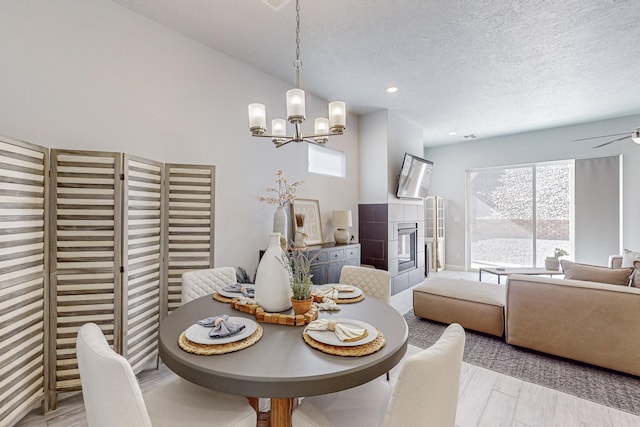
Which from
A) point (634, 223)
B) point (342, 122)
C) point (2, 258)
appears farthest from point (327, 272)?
point (634, 223)

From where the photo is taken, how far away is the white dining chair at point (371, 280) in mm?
2271

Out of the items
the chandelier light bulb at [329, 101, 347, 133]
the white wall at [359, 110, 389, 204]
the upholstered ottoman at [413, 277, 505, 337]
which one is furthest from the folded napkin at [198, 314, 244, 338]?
the white wall at [359, 110, 389, 204]

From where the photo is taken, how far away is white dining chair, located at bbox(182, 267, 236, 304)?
2.08m

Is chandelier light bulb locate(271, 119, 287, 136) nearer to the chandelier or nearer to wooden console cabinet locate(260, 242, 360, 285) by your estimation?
the chandelier

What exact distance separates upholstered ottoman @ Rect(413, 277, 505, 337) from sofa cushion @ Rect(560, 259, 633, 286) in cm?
66

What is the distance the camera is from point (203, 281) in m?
2.18

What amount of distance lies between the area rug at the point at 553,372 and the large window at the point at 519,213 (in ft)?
13.0

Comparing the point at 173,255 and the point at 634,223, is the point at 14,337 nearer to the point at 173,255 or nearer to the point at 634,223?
the point at 173,255

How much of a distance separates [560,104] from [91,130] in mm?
5837

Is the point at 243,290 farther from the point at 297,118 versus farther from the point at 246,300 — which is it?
the point at 297,118

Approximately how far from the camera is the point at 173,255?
8.13ft

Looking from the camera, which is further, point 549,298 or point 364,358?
point 549,298

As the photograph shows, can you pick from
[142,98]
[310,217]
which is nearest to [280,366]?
[142,98]

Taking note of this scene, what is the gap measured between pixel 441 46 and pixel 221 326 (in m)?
3.15
